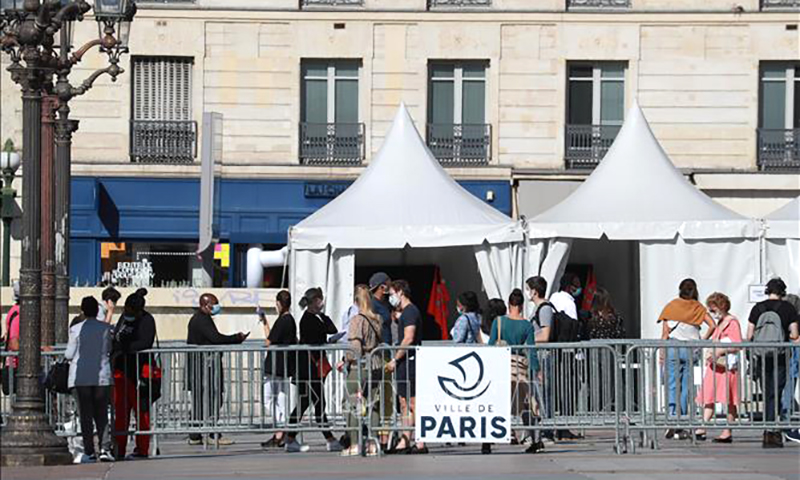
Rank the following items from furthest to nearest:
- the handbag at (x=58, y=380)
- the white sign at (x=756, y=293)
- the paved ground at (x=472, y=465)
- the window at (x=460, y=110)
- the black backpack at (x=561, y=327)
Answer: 1. the window at (x=460, y=110)
2. the white sign at (x=756, y=293)
3. the black backpack at (x=561, y=327)
4. the handbag at (x=58, y=380)
5. the paved ground at (x=472, y=465)

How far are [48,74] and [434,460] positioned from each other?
4.93 meters

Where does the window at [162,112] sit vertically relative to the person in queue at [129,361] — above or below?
above

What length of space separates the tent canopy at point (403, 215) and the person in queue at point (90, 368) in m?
7.74

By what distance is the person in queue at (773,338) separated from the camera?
18594mm

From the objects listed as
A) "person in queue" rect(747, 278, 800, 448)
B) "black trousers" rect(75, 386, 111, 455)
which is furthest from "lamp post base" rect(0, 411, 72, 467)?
"person in queue" rect(747, 278, 800, 448)

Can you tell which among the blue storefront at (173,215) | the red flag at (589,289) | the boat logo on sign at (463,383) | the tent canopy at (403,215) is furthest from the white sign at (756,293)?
the blue storefront at (173,215)

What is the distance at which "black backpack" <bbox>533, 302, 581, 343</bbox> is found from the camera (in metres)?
20.1

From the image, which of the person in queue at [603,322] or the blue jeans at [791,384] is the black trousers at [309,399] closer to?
the person in queue at [603,322]

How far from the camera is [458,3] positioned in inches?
1380

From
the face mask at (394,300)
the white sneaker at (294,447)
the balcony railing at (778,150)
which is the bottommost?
the white sneaker at (294,447)

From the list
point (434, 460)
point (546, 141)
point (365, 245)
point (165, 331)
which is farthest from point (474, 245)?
point (546, 141)

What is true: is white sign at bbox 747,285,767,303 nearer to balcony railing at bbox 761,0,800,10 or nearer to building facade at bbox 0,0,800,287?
building facade at bbox 0,0,800,287

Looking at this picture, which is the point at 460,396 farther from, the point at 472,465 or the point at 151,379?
the point at 151,379

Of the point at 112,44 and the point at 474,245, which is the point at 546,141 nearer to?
the point at 474,245
